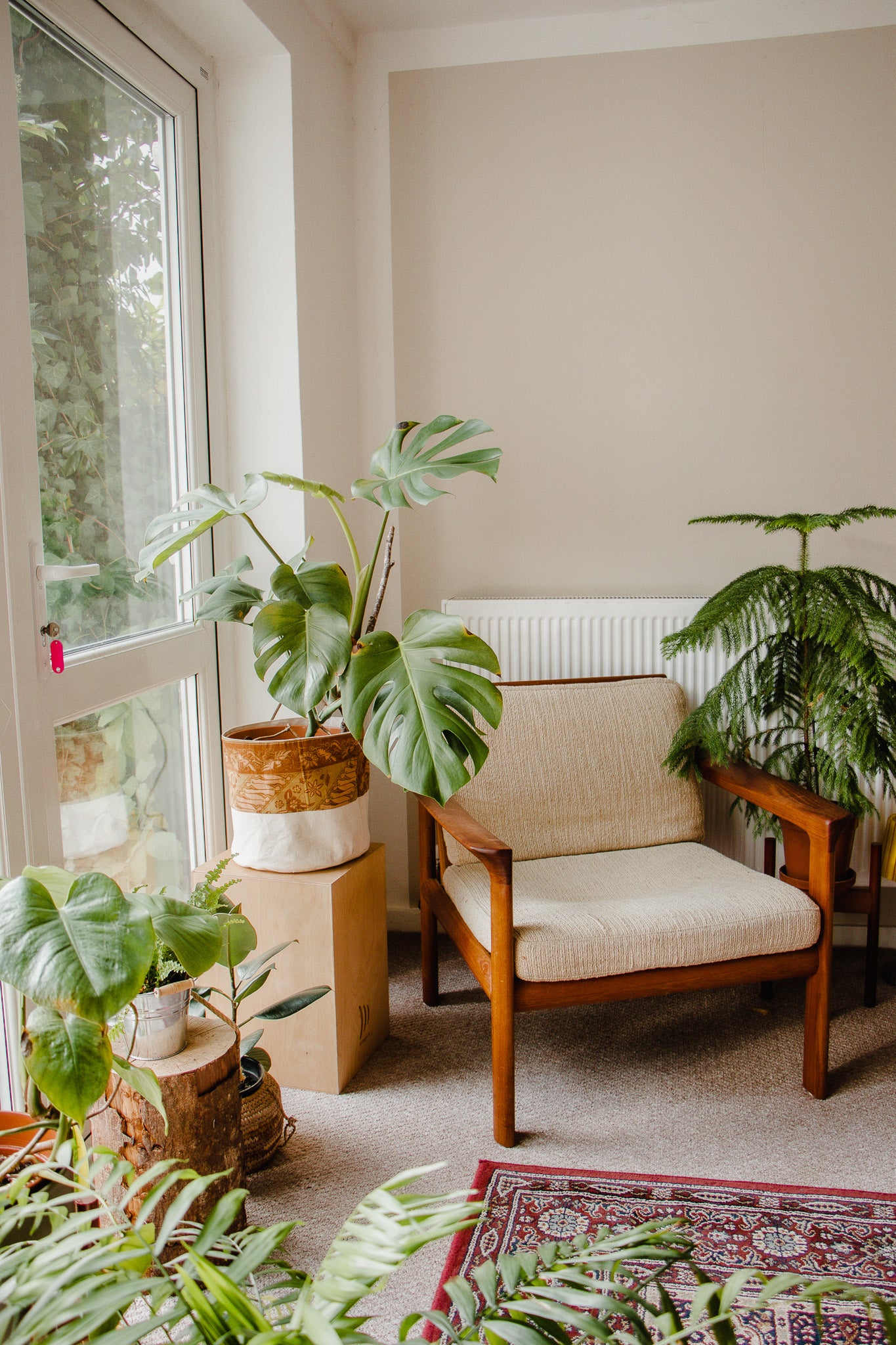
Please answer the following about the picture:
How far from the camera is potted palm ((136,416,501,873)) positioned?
169cm

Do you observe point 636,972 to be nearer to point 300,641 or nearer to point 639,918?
point 639,918

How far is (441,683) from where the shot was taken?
1.71 meters

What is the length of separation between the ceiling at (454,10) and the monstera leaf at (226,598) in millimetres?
1696

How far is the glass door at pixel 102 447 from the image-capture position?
164 cm

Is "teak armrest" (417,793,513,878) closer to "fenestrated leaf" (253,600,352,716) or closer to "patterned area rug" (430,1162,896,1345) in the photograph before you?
"fenestrated leaf" (253,600,352,716)

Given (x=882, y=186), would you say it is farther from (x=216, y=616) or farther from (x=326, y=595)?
(x=216, y=616)

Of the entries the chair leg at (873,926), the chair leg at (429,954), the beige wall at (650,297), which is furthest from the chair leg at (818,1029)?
the beige wall at (650,297)

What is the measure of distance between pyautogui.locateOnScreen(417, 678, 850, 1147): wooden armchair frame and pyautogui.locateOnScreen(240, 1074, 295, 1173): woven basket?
42 centimetres

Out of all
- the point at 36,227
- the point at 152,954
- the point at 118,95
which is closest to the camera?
the point at 152,954

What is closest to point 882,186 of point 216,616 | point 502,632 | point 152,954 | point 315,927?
point 502,632

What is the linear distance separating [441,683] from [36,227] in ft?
3.43

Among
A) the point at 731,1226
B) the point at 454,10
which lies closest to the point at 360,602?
the point at 731,1226

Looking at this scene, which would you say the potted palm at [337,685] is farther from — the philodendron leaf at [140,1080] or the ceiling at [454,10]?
the ceiling at [454,10]

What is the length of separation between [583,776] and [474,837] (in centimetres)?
58
